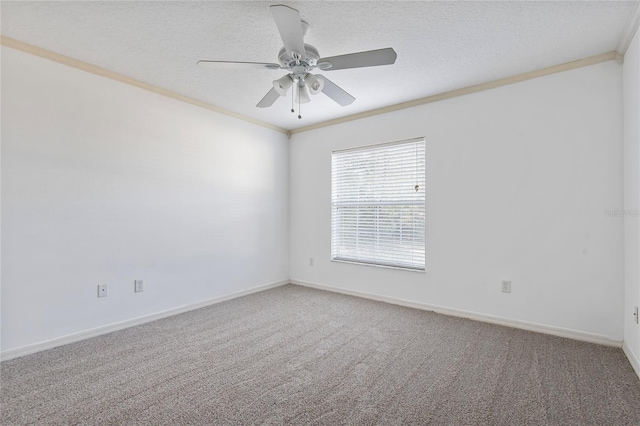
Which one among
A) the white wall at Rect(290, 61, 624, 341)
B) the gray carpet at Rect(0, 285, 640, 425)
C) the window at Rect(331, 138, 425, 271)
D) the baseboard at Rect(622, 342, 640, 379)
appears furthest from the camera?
the window at Rect(331, 138, 425, 271)

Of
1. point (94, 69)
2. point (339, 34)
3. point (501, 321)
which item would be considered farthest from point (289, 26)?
point (501, 321)

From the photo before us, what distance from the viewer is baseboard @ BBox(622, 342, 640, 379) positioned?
211 cm

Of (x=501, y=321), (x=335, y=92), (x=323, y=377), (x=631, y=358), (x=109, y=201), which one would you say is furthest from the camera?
(x=501, y=321)

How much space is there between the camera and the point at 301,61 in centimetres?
213

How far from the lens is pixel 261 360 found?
2.37 m

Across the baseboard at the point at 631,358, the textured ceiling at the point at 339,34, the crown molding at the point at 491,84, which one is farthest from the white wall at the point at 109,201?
the baseboard at the point at 631,358

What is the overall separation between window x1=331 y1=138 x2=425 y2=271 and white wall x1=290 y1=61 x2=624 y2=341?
0.15 metres

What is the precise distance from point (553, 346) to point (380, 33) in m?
2.84

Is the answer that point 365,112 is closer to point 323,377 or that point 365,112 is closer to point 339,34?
point 339,34

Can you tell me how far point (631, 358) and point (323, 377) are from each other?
224 cm

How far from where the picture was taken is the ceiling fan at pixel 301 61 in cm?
173

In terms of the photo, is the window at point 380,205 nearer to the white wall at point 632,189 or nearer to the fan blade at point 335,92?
the fan blade at point 335,92

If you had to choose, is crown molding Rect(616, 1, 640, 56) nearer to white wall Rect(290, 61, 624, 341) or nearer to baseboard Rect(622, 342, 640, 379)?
white wall Rect(290, 61, 624, 341)

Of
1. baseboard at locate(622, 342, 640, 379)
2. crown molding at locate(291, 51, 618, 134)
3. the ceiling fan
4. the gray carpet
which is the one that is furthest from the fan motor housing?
baseboard at locate(622, 342, 640, 379)
